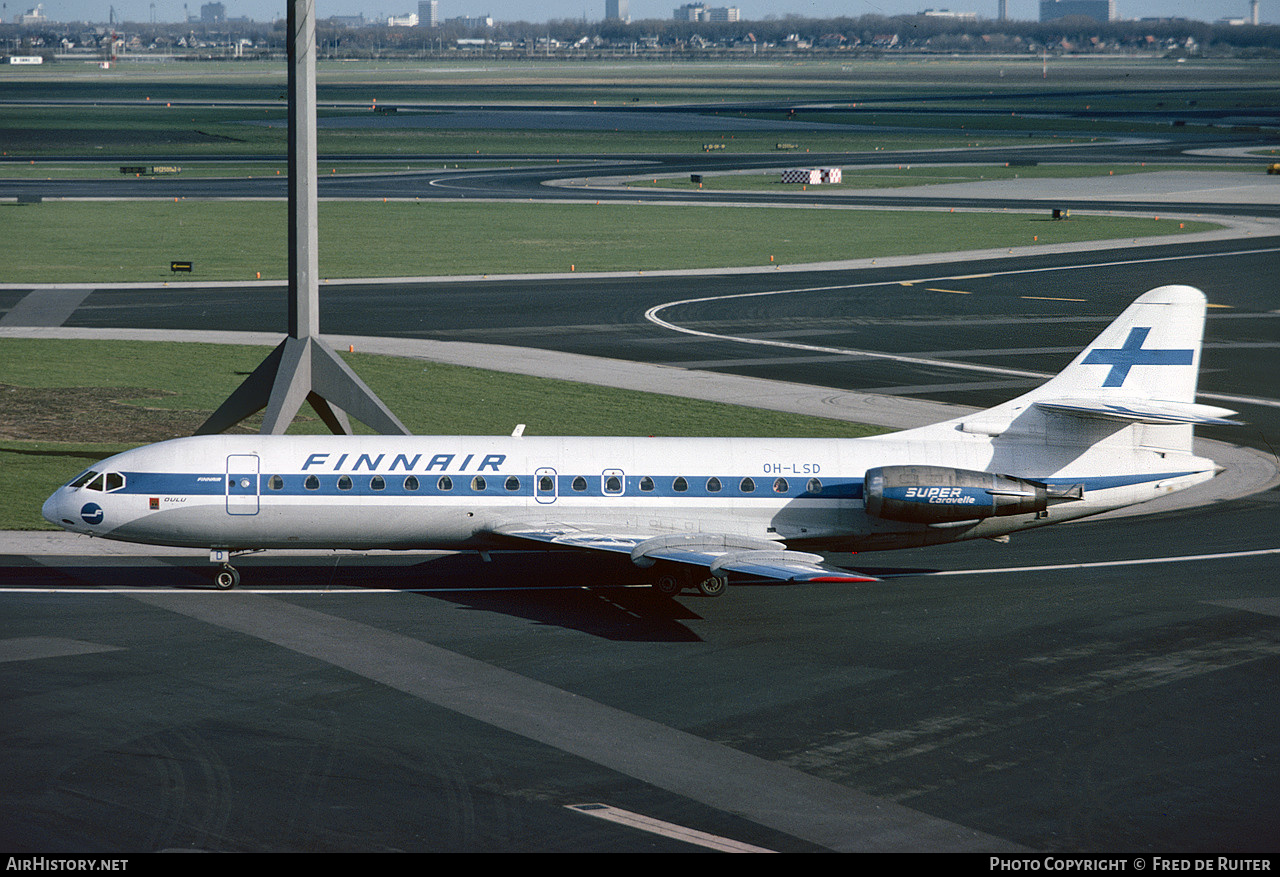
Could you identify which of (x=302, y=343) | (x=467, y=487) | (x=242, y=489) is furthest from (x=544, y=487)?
(x=302, y=343)

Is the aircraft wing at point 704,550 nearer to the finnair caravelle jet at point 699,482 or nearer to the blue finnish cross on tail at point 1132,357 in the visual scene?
the finnair caravelle jet at point 699,482

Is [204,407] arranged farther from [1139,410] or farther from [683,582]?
[1139,410]

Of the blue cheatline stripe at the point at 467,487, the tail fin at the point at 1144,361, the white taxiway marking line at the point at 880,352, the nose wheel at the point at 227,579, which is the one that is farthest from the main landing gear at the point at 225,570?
the white taxiway marking line at the point at 880,352

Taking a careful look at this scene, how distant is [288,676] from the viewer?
2417 centimetres

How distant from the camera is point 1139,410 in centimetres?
2919

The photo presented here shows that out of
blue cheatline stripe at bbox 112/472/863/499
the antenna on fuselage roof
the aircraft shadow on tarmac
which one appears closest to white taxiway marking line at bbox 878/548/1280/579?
the aircraft shadow on tarmac

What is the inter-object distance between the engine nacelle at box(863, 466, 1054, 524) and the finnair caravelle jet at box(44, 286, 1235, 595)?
0.03m

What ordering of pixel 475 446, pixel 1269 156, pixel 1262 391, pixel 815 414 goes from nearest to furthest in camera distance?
pixel 475 446
pixel 815 414
pixel 1262 391
pixel 1269 156

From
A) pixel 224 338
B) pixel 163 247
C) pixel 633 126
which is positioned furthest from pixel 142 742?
pixel 633 126

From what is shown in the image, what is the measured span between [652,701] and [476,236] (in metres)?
70.5

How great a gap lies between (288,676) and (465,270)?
56360 mm

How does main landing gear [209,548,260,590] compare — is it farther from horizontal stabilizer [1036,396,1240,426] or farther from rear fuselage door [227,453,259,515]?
horizontal stabilizer [1036,396,1240,426]

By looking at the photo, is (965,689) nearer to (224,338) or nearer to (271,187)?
(224,338)

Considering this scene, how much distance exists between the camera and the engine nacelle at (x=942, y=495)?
94.7ft
